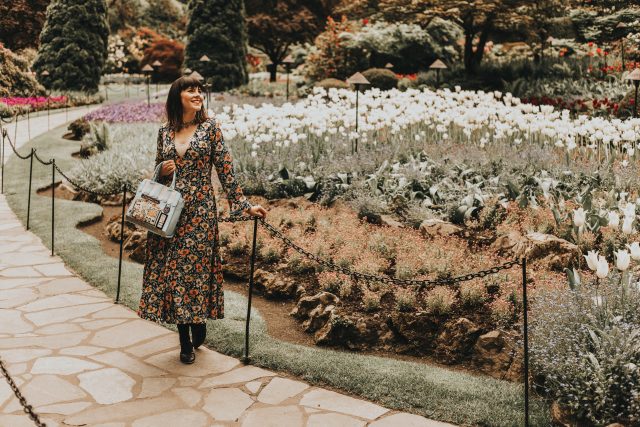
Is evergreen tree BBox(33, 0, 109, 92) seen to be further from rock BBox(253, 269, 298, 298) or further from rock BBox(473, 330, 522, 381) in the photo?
rock BBox(473, 330, 522, 381)

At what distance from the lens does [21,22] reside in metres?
29.2

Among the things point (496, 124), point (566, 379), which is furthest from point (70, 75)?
point (566, 379)

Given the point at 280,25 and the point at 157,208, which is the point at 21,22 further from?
the point at 157,208

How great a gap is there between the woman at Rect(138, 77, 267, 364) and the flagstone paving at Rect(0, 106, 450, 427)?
41 cm

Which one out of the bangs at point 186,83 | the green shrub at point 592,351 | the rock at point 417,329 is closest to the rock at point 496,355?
the green shrub at point 592,351

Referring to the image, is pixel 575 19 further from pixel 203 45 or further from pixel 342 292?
pixel 342 292

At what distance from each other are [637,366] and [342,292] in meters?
2.36

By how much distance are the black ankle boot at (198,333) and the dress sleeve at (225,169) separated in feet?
2.73

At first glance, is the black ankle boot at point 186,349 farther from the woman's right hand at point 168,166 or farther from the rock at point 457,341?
the rock at point 457,341

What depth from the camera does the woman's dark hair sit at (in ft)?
14.1

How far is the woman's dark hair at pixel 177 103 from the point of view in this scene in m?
4.30

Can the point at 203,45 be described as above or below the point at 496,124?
above

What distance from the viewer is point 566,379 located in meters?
3.71

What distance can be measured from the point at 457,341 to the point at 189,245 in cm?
192
